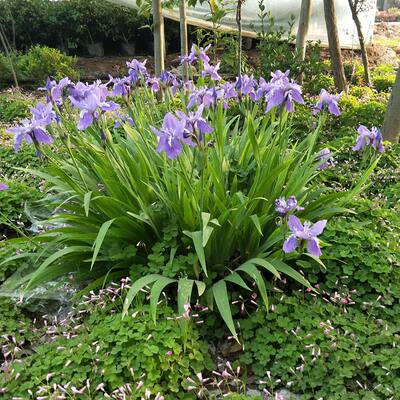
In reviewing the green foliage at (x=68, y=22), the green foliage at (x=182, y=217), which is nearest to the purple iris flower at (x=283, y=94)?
the green foliage at (x=182, y=217)

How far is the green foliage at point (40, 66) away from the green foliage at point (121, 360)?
5768mm

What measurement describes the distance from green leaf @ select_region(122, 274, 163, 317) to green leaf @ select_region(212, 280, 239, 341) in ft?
0.84

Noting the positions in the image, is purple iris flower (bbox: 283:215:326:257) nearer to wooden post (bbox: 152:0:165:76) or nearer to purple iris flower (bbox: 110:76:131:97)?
purple iris flower (bbox: 110:76:131:97)

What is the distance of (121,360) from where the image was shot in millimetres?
1735

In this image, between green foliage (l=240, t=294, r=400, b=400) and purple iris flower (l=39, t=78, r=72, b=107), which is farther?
purple iris flower (l=39, t=78, r=72, b=107)

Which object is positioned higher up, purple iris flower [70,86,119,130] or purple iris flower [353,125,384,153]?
purple iris flower [70,86,119,130]

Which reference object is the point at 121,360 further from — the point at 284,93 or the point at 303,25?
the point at 303,25

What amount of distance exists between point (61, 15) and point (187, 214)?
8.99 metres

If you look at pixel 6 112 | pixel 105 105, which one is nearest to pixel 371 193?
pixel 105 105

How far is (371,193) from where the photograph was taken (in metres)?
3.22

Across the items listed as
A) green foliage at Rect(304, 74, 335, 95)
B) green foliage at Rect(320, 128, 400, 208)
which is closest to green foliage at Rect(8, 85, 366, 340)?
green foliage at Rect(320, 128, 400, 208)

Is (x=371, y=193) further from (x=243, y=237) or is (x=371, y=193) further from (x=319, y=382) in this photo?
(x=319, y=382)

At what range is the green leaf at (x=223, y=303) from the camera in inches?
73.4

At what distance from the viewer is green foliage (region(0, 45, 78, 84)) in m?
7.37
